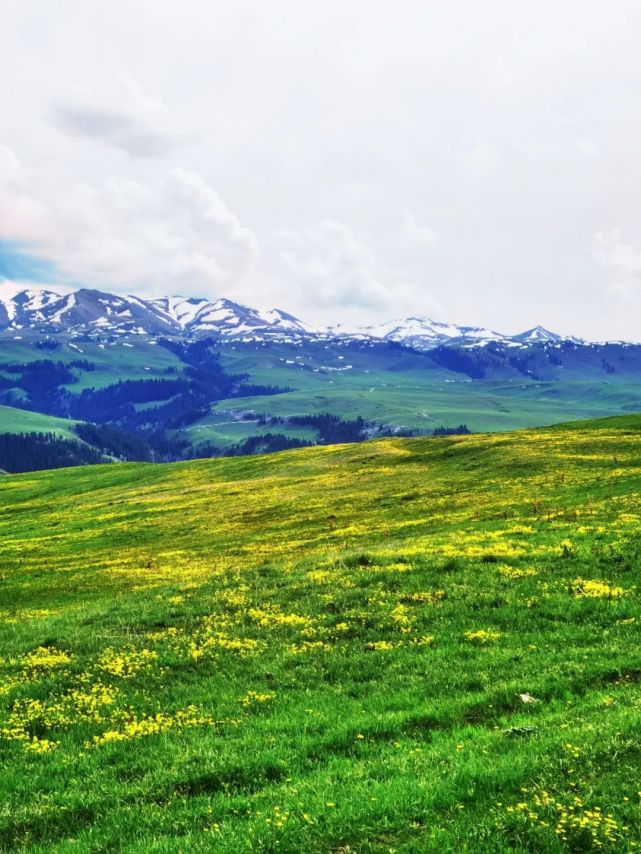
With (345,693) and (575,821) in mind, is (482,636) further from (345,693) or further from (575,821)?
(575,821)

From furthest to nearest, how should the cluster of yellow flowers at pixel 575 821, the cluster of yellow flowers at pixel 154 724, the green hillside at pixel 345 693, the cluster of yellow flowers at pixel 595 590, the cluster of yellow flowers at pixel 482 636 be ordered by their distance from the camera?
the cluster of yellow flowers at pixel 595 590 < the cluster of yellow flowers at pixel 482 636 < the cluster of yellow flowers at pixel 154 724 < the green hillside at pixel 345 693 < the cluster of yellow flowers at pixel 575 821

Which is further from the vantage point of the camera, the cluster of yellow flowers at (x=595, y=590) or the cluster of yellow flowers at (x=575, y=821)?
the cluster of yellow flowers at (x=595, y=590)

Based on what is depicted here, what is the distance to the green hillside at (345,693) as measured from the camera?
10000 millimetres

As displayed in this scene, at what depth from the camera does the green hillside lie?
1000 centimetres

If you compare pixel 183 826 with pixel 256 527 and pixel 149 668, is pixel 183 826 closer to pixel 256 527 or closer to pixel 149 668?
pixel 149 668

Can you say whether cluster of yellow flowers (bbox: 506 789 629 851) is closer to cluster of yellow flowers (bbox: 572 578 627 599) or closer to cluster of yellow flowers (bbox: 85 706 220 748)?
cluster of yellow flowers (bbox: 85 706 220 748)

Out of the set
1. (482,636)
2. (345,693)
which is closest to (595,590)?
(482,636)

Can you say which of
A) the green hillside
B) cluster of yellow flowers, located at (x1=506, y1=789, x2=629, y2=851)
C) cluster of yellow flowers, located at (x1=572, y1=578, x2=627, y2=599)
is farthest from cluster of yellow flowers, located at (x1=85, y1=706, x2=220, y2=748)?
cluster of yellow flowers, located at (x1=572, y1=578, x2=627, y2=599)

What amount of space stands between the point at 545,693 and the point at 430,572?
12.3m

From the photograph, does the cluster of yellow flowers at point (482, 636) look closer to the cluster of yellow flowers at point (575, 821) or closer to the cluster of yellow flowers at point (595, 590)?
the cluster of yellow flowers at point (595, 590)

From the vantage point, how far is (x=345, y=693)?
16.7 metres

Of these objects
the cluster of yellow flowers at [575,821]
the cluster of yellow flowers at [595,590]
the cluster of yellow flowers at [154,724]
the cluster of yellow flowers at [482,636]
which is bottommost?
the cluster of yellow flowers at [154,724]

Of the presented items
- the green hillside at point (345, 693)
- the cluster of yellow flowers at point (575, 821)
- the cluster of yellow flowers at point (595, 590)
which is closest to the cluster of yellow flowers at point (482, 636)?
the green hillside at point (345, 693)

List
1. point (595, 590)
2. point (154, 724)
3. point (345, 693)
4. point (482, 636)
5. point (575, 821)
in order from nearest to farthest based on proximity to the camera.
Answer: point (575, 821) < point (154, 724) < point (345, 693) < point (482, 636) < point (595, 590)
